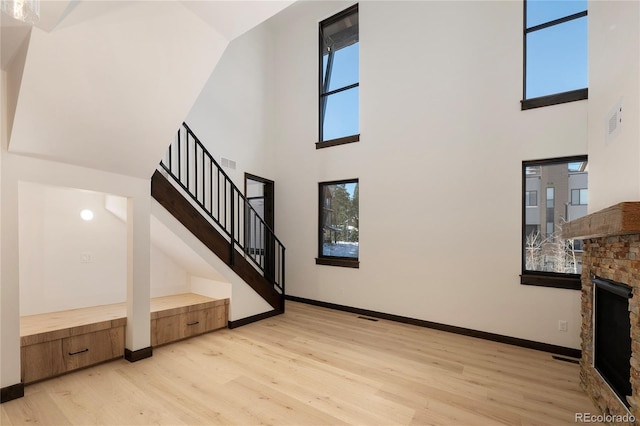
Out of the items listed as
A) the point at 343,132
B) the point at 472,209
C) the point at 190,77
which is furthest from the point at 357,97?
the point at 190,77

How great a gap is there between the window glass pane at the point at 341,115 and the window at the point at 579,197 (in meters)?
3.03

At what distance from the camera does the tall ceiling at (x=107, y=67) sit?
6.25ft

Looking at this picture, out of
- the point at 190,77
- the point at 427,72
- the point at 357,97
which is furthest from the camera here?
the point at 357,97

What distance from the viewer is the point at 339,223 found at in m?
5.38

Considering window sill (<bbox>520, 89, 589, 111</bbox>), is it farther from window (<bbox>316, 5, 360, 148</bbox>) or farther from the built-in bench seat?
the built-in bench seat

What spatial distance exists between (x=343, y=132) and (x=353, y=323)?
315 cm

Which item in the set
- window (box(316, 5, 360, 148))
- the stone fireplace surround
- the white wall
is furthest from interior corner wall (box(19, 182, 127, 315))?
the stone fireplace surround

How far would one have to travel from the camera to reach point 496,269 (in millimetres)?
3814

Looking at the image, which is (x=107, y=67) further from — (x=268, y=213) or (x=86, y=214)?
(x=268, y=213)

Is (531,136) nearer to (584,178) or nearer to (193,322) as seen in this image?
(584,178)

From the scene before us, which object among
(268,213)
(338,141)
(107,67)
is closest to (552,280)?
(338,141)

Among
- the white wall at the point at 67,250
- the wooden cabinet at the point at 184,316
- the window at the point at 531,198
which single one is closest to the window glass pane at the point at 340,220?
the wooden cabinet at the point at 184,316

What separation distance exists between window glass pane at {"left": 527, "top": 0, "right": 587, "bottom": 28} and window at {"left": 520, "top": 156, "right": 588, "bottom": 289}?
1.71 m

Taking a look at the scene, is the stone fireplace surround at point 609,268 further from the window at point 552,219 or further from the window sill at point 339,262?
the window sill at point 339,262
